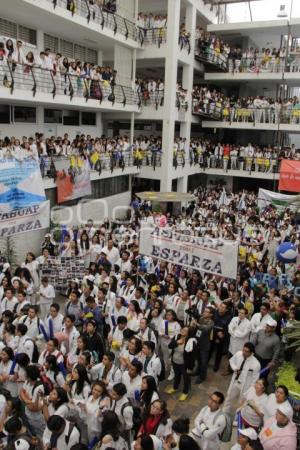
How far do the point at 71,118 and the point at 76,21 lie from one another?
445cm

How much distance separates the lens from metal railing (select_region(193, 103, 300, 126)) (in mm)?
23156

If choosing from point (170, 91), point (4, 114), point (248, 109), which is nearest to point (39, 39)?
point (4, 114)

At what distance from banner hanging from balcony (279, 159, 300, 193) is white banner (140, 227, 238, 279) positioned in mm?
11374

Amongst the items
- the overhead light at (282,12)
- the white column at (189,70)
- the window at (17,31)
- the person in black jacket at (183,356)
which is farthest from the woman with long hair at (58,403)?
the overhead light at (282,12)

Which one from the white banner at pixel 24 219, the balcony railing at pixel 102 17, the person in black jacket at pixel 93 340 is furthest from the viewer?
the balcony railing at pixel 102 17

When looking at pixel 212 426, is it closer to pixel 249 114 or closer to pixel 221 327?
pixel 221 327

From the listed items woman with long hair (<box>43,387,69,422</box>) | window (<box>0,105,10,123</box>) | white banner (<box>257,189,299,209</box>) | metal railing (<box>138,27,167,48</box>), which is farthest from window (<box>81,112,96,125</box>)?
→ woman with long hair (<box>43,387,69,422</box>)

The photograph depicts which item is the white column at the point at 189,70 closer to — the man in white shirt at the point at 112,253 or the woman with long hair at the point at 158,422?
the man in white shirt at the point at 112,253

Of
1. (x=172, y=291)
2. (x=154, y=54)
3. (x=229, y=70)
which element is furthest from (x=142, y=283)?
(x=229, y=70)

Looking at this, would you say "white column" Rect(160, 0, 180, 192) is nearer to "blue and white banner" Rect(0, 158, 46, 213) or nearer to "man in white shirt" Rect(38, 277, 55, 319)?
"blue and white banner" Rect(0, 158, 46, 213)

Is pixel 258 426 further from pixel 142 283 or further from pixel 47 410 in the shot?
pixel 142 283

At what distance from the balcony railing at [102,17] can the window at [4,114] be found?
363 centimetres

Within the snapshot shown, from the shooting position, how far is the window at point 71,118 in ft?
61.7

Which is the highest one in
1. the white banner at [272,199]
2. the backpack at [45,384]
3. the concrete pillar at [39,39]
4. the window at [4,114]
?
the concrete pillar at [39,39]
